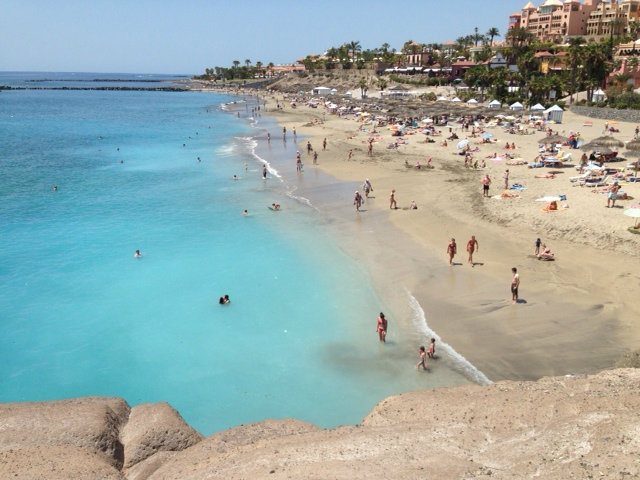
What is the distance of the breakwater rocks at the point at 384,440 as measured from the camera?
20.4 feet

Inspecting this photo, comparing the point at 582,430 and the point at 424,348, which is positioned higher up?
the point at 582,430

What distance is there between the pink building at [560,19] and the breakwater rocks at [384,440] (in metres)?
109

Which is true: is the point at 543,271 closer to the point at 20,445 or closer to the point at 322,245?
the point at 322,245

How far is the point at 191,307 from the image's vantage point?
16.6 meters

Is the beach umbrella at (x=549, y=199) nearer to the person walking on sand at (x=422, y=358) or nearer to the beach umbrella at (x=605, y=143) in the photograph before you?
the beach umbrella at (x=605, y=143)

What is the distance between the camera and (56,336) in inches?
595

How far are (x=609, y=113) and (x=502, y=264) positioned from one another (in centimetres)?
3957

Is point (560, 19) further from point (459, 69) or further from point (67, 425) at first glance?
point (67, 425)

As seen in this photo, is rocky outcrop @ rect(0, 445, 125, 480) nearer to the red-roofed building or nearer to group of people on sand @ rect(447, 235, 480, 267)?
group of people on sand @ rect(447, 235, 480, 267)

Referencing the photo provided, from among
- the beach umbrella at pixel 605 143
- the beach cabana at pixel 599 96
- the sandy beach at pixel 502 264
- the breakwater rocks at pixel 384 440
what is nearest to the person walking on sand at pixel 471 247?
the sandy beach at pixel 502 264

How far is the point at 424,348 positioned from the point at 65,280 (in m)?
13.9

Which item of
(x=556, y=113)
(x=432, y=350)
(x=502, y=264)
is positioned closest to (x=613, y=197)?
(x=502, y=264)

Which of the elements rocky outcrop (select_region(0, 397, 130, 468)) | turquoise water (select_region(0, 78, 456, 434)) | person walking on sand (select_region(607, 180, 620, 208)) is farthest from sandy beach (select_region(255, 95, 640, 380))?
rocky outcrop (select_region(0, 397, 130, 468))

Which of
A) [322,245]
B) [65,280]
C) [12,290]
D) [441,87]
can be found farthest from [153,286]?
[441,87]
